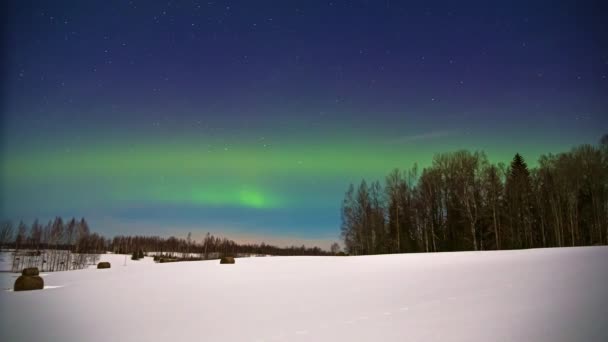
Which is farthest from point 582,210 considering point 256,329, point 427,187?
point 256,329

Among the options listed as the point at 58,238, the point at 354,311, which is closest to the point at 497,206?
the point at 354,311

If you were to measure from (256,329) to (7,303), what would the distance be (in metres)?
9.59

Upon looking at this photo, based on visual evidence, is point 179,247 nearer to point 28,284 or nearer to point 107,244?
point 107,244

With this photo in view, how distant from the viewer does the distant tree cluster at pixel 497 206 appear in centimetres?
3117

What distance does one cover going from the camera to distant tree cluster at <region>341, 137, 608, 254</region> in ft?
102

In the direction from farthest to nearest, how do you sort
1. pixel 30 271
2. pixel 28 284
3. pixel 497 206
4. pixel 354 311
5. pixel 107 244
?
1. pixel 107 244
2. pixel 497 206
3. pixel 30 271
4. pixel 28 284
5. pixel 354 311

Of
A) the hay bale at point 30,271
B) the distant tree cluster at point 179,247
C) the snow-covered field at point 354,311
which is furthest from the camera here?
the distant tree cluster at point 179,247

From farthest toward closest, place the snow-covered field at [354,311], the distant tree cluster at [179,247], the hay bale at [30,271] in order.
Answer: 1. the distant tree cluster at [179,247]
2. the hay bale at [30,271]
3. the snow-covered field at [354,311]

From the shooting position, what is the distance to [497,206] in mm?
35719

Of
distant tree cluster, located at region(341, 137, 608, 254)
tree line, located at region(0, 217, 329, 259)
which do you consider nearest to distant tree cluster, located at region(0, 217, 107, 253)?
tree line, located at region(0, 217, 329, 259)

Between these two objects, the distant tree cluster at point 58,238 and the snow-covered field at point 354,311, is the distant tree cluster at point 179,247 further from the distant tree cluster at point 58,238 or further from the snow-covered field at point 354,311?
the snow-covered field at point 354,311

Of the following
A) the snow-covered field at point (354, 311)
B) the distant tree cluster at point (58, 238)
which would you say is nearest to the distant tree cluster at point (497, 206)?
the snow-covered field at point (354, 311)

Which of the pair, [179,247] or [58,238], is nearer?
[58,238]

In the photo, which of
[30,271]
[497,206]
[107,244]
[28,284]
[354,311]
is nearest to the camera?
[354,311]
